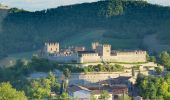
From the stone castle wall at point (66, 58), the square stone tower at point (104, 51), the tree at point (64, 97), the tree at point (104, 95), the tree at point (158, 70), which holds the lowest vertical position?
the tree at point (104, 95)

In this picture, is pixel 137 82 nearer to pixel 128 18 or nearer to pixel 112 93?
pixel 112 93

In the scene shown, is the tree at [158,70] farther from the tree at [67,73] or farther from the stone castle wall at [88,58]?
the tree at [67,73]

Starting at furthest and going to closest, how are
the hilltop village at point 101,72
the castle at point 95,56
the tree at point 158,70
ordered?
the tree at point 158,70
the castle at point 95,56
the hilltop village at point 101,72

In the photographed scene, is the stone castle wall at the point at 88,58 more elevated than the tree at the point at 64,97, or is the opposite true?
the stone castle wall at the point at 88,58

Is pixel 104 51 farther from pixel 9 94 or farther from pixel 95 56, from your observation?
pixel 9 94

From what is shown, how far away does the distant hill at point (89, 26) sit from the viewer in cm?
9975

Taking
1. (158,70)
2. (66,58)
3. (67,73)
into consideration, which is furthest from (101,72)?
(158,70)

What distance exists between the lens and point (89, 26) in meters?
112

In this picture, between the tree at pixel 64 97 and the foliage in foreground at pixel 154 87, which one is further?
the foliage in foreground at pixel 154 87

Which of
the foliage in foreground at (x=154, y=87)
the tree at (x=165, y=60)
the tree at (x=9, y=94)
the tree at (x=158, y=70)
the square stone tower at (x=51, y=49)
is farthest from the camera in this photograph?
the square stone tower at (x=51, y=49)

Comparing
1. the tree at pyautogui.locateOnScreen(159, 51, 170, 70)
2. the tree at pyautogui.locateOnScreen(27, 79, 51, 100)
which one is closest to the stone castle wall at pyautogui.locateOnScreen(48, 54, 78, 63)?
the tree at pyautogui.locateOnScreen(27, 79, 51, 100)

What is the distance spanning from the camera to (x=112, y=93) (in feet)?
223

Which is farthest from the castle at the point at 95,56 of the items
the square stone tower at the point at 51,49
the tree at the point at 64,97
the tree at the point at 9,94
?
the tree at the point at 9,94

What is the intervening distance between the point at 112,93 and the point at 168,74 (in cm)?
658
